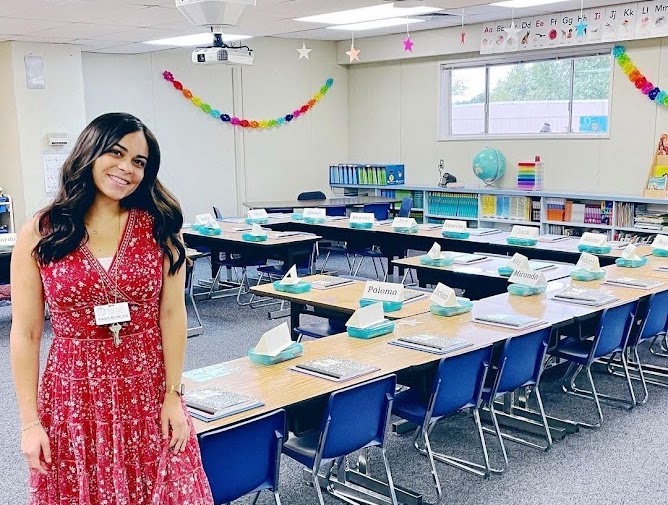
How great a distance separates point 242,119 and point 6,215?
356 cm

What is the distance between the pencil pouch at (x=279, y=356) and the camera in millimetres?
3209

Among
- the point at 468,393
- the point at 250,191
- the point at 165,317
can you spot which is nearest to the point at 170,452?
the point at 165,317

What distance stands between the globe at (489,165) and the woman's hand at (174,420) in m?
8.13

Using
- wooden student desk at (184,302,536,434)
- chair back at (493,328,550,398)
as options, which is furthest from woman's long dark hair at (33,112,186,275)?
chair back at (493,328,550,398)

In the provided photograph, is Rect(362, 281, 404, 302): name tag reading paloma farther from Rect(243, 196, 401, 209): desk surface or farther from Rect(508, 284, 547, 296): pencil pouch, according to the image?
Rect(243, 196, 401, 209): desk surface

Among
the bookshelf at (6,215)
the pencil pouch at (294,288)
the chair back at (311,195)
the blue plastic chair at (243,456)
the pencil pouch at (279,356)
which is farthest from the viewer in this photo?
the chair back at (311,195)

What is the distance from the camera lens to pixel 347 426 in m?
2.91

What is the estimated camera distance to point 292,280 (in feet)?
16.0

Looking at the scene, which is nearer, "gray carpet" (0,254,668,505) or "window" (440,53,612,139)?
"gray carpet" (0,254,668,505)

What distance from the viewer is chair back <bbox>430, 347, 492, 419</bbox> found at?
3287 millimetres

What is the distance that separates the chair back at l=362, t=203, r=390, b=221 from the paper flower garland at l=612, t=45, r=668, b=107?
3.28 metres

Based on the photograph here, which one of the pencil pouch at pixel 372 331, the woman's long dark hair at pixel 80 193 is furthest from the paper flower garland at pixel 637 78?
the woman's long dark hair at pixel 80 193

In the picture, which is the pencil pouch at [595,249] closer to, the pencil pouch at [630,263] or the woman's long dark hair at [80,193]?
the pencil pouch at [630,263]

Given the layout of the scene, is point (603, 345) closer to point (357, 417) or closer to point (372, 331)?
point (372, 331)
